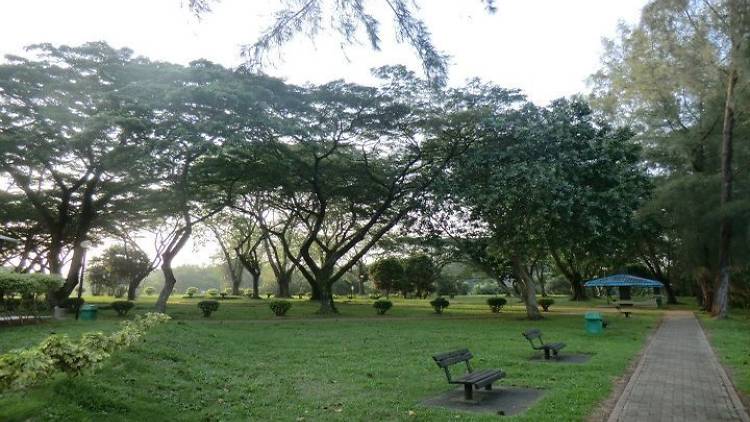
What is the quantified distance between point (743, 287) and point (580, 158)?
22.4m

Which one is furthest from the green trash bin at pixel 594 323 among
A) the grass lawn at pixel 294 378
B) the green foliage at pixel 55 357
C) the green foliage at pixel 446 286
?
the green foliage at pixel 446 286

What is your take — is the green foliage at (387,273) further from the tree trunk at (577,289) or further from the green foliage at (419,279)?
the tree trunk at (577,289)

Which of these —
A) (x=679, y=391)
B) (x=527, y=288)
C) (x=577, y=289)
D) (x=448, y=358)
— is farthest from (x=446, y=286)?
(x=448, y=358)

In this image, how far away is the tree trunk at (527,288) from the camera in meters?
22.6

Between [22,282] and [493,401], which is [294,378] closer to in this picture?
[493,401]

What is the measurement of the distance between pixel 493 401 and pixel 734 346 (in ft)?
31.9

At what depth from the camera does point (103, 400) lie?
583 cm

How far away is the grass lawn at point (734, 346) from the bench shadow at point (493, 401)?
3168 millimetres

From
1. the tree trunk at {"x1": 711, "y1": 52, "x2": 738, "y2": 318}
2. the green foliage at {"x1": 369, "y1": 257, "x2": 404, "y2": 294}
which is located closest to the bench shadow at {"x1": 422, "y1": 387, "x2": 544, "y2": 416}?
the tree trunk at {"x1": 711, "y1": 52, "x2": 738, "y2": 318}

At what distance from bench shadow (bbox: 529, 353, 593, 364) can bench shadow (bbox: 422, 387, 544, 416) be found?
3.02 metres

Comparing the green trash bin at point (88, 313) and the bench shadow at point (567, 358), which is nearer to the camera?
the bench shadow at point (567, 358)

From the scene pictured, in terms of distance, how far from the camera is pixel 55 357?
5.27m

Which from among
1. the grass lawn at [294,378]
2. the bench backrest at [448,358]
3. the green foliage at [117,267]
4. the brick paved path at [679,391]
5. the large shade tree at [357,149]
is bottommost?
the brick paved path at [679,391]

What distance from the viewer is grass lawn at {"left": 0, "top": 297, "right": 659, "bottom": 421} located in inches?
235
